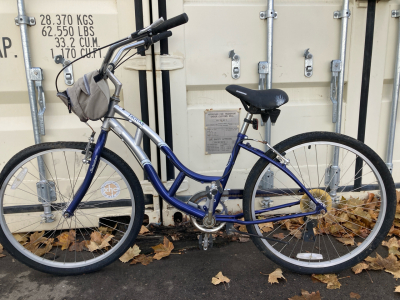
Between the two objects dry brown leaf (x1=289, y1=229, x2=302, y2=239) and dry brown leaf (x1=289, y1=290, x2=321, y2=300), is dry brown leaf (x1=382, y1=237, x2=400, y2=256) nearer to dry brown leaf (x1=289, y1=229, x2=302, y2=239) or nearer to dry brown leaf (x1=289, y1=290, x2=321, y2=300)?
dry brown leaf (x1=289, y1=229, x2=302, y2=239)

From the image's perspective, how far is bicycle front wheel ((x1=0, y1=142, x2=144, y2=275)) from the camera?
196 centimetres

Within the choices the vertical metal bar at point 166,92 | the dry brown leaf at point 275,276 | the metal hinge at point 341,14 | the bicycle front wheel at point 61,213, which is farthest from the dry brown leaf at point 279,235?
the metal hinge at point 341,14

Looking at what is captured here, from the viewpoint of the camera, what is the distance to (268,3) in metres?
2.09

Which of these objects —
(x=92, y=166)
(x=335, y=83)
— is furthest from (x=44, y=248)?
(x=335, y=83)

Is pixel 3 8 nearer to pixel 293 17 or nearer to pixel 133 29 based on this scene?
pixel 133 29

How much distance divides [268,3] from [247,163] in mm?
1210

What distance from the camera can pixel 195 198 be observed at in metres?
1.92

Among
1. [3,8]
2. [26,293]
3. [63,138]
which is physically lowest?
[26,293]

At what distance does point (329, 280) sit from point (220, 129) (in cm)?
127

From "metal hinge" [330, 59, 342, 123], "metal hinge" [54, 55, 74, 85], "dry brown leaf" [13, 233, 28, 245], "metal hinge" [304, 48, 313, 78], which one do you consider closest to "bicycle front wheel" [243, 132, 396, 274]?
Answer: "metal hinge" [330, 59, 342, 123]

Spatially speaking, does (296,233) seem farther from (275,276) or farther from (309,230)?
(275,276)

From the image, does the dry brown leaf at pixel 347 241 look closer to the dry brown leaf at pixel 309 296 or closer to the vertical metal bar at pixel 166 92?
the dry brown leaf at pixel 309 296

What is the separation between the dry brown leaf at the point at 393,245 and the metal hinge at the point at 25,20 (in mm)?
2973

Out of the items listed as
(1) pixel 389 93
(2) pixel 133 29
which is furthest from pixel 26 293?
(1) pixel 389 93
